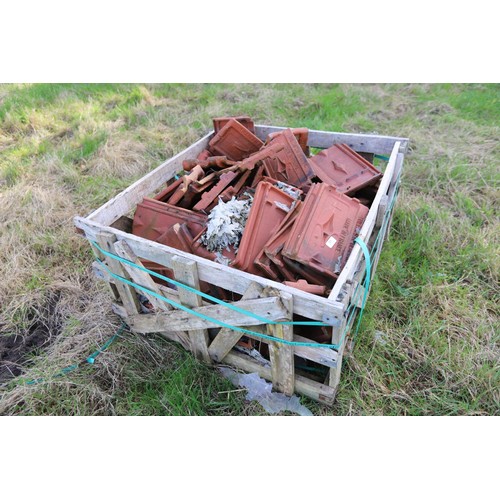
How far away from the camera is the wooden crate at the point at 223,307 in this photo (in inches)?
79.7

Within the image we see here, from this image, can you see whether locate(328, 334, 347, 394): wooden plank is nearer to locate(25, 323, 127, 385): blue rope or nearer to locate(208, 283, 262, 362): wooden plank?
locate(208, 283, 262, 362): wooden plank

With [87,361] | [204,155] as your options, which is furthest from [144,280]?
[204,155]

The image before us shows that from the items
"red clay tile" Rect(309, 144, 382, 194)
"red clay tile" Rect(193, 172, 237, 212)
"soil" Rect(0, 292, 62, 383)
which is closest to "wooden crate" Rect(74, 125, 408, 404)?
"red clay tile" Rect(309, 144, 382, 194)

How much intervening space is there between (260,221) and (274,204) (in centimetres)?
19

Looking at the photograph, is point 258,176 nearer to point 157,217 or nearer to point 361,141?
point 157,217

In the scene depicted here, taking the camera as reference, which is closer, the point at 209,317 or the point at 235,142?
the point at 209,317

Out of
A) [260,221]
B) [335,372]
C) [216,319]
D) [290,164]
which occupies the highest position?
[290,164]

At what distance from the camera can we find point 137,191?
310cm

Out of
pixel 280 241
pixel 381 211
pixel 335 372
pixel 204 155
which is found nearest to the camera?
pixel 335 372

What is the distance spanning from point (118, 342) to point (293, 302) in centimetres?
179

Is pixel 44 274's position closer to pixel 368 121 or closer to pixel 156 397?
pixel 156 397

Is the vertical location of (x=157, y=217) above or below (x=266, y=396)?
above

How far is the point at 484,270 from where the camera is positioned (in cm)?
357

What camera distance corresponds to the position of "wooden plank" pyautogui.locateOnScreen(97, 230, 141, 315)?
2475 mm
